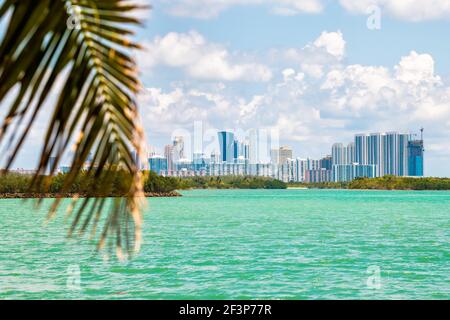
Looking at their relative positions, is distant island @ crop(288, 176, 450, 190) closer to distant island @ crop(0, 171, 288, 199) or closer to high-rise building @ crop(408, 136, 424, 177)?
high-rise building @ crop(408, 136, 424, 177)

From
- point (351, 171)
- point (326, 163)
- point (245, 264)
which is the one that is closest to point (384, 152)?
point (351, 171)

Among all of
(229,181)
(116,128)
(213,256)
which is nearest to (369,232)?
(213,256)

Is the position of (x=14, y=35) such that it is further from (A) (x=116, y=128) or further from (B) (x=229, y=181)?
(B) (x=229, y=181)

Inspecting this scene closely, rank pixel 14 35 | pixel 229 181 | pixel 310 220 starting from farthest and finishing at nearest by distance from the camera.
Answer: pixel 229 181 → pixel 310 220 → pixel 14 35

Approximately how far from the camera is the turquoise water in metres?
14.2

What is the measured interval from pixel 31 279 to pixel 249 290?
578 cm

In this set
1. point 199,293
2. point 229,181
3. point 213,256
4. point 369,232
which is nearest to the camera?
point 199,293

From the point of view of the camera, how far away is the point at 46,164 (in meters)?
1.12

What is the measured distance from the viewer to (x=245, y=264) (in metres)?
18.5

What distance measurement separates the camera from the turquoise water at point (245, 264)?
14.2 metres
